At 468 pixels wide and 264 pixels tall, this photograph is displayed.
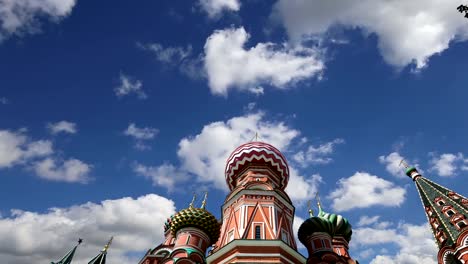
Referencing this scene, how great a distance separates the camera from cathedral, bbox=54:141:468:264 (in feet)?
54.0

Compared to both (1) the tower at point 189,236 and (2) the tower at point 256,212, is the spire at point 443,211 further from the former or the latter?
(1) the tower at point 189,236

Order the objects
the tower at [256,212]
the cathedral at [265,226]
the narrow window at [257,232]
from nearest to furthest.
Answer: the tower at [256,212] → the cathedral at [265,226] → the narrow window at [257,232]

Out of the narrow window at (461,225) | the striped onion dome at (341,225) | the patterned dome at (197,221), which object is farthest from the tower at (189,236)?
the narrow window at (461,225)

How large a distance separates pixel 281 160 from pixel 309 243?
6.35 meters

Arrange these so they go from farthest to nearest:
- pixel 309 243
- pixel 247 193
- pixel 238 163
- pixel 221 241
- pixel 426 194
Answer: pixel 426 194 < pixel 238 163 < pixel 309 243 < pixel 247 193 < pixel 221 241

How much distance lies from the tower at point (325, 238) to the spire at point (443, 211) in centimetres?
651

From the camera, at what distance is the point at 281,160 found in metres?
24.4

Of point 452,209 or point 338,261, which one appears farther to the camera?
point 452,209

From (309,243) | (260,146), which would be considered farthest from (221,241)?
(260,146)

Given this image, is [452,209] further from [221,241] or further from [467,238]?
[221,241]

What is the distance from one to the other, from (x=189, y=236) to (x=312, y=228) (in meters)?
8.74

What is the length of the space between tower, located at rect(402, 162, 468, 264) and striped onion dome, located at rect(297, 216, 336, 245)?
318 inches

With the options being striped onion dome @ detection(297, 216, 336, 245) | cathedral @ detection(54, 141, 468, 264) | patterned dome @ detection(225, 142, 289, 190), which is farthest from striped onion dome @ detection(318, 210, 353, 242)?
patterned dome @ detection(225, 142, 289, 190)

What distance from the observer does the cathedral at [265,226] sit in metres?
16.5
